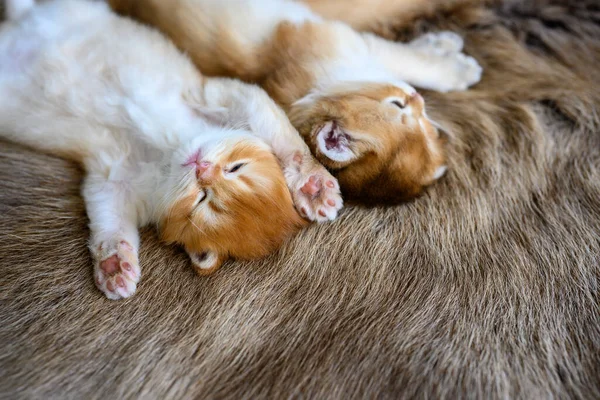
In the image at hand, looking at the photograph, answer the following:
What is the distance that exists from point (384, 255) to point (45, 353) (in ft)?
2.51

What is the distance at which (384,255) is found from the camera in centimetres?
122

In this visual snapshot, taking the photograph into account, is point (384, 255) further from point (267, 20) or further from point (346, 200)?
point (267, 20)

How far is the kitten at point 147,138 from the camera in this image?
49.9 inches

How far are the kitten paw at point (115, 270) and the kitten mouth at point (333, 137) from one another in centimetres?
57

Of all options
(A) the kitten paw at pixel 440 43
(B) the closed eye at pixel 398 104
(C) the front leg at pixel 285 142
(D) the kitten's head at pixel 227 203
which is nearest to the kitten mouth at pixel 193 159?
(D) the kitten's head at pixel 227 203

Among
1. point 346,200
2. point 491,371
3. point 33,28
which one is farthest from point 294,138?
point 33,28

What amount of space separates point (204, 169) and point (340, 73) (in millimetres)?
526

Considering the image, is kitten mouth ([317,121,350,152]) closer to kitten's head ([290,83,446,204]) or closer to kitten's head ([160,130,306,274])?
kitten's head ([290,83,446,204])

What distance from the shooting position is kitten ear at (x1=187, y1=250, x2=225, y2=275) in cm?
119

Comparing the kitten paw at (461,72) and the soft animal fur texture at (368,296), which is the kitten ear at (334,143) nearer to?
the soft animal fur texture at (368,296)

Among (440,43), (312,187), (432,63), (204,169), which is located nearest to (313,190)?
(312,187)

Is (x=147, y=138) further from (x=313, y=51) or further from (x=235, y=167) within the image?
(x=313, y=51)

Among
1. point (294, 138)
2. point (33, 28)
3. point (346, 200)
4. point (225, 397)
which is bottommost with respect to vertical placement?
point (225, 397)

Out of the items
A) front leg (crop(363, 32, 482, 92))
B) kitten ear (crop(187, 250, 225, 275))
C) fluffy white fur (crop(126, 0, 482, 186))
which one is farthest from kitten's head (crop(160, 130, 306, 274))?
front leg (crop(363, 32, 482, 92))
